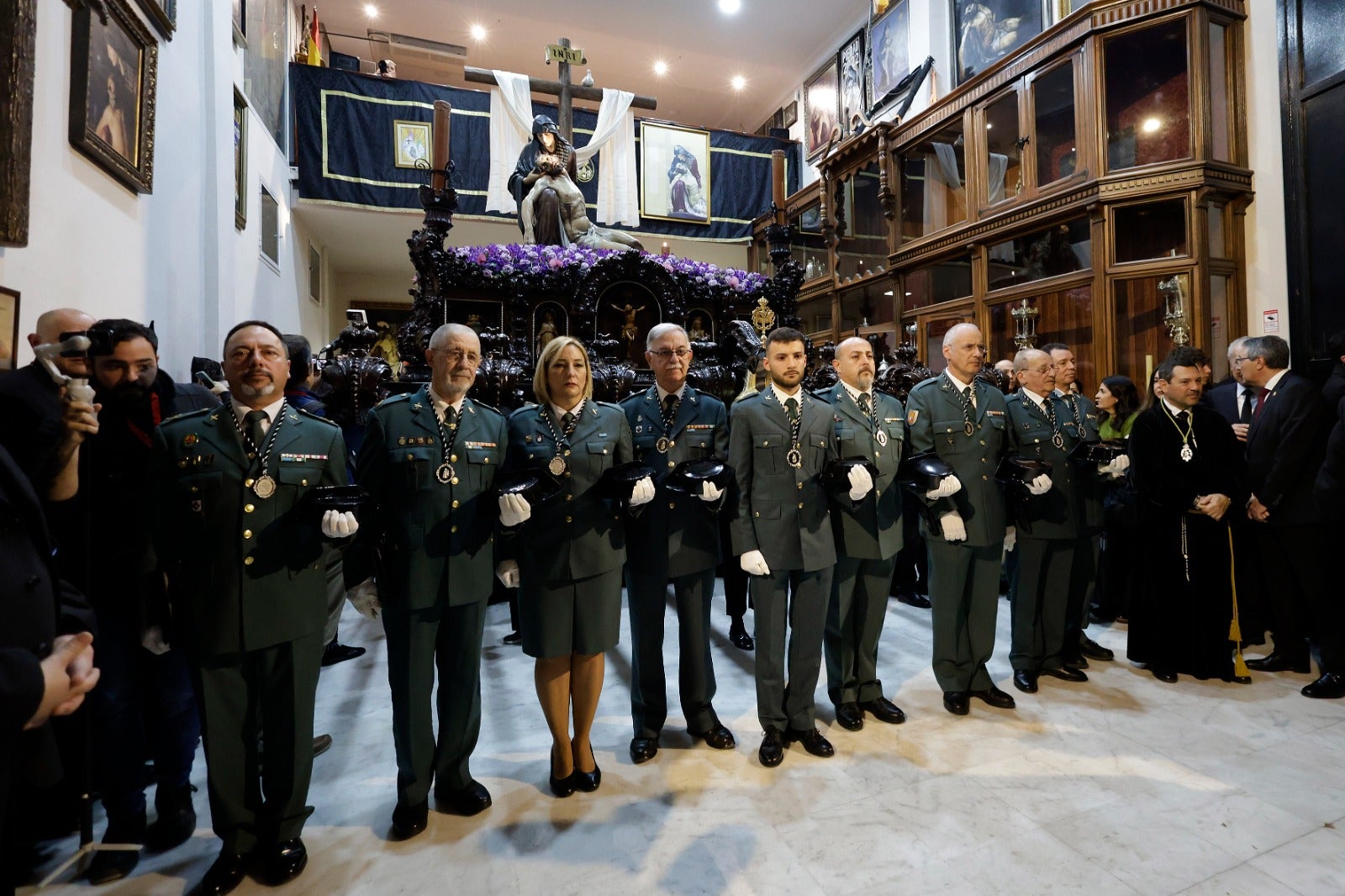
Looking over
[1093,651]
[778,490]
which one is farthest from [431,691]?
[1093,651]

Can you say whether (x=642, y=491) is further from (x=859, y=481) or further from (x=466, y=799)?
(x=466, y=799)

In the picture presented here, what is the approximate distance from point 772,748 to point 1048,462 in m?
2.13

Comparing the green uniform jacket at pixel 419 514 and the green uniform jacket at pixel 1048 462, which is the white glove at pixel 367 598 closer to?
the green uniform jacket at pixel 419 514

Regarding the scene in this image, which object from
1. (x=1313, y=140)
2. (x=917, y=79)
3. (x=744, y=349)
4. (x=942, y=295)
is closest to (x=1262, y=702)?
(x=744, y=349)

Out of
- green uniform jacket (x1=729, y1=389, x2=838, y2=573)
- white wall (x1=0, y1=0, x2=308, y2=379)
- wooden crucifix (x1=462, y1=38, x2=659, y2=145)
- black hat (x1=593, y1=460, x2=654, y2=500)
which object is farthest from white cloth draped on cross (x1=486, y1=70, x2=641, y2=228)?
black hat (x1=593, y1=460, x2=654, y2=500)

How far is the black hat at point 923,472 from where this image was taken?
2814 millimetres

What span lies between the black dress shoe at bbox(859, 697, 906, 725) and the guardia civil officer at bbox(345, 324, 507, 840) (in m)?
1.82

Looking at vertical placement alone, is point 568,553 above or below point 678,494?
below

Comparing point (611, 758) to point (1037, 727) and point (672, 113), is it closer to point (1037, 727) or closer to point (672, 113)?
point (1037, 727)

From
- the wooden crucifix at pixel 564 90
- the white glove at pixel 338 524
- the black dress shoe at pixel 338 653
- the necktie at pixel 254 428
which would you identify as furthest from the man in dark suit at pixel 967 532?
the wooden crucifix at pixel 564 90

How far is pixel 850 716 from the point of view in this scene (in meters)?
2.98

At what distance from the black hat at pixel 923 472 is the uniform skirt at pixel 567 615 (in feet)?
4.81

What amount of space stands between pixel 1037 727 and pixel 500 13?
13.8 meters

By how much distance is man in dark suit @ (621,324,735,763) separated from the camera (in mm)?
2715
